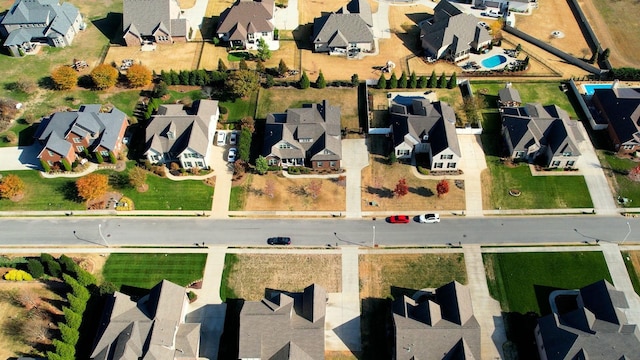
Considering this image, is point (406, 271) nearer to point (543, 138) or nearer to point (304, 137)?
point (304, 137)

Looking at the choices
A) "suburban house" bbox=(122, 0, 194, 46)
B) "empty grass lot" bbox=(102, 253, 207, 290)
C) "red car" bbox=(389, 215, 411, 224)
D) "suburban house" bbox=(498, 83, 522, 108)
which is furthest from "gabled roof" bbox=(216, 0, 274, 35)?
"red car" bbox=(389, 215, 411, 224)

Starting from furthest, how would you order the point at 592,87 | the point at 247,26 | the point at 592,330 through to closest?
1. the point at 247,26
2. the point at 592,87
3. the point at 592,330

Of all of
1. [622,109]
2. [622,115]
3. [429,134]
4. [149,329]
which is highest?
[622,109]

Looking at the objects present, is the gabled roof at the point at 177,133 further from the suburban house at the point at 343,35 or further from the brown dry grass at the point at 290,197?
the suburban house at the point at 343,35

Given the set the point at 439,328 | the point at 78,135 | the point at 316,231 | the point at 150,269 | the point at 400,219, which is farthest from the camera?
the point at 78,135

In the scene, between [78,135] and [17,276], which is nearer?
[17,276]

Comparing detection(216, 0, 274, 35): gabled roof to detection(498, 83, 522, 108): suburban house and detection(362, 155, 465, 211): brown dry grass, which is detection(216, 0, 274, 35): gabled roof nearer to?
detection(362, 155, 465, 211): brown dry grass

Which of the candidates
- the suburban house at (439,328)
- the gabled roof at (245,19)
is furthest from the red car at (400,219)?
the gabled roof at (245,19)

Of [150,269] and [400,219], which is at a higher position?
[400,219]

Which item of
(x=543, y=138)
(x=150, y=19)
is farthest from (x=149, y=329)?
(x=150, y=19)
